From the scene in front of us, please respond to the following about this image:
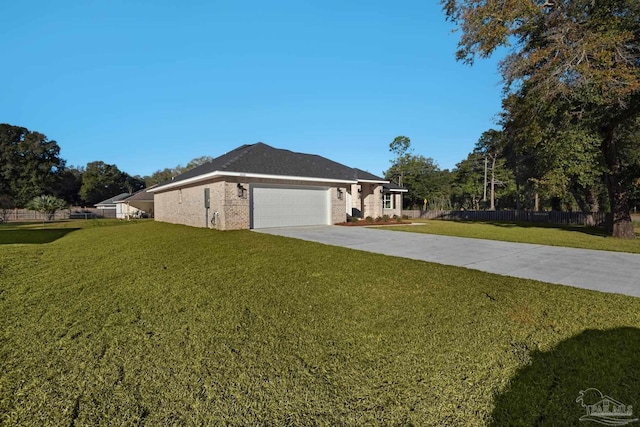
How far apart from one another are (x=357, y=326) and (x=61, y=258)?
24.6ft

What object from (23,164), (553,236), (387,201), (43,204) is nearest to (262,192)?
(553,236)

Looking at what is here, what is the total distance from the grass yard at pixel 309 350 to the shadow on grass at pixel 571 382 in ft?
0.04

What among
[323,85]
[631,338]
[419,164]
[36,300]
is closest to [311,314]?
[631,338]

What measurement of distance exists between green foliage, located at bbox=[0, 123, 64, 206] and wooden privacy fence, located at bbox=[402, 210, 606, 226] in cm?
5332

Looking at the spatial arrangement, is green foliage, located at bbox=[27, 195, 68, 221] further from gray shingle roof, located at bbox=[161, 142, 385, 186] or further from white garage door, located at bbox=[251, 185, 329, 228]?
white garage door, located at bbox=[251, 185, 329, 228]

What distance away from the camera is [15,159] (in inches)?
1740

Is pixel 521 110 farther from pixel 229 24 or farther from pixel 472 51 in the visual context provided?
pixel 229 24

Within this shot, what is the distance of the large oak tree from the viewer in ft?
32.5

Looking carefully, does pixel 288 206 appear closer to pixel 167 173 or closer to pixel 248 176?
pixel 248 176

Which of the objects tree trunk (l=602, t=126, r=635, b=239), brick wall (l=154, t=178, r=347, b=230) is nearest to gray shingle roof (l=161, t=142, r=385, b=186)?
brick wall (l=154, t=178, r=347, b=230)

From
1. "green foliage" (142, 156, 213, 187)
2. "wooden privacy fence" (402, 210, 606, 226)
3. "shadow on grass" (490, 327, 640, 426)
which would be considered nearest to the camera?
"shadow on grass" (490, 327, 640, 426)

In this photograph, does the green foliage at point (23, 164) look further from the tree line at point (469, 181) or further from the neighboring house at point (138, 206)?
the tree line at point (469, 181)

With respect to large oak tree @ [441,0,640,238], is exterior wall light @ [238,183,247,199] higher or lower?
lower

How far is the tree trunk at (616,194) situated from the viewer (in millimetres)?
12562
